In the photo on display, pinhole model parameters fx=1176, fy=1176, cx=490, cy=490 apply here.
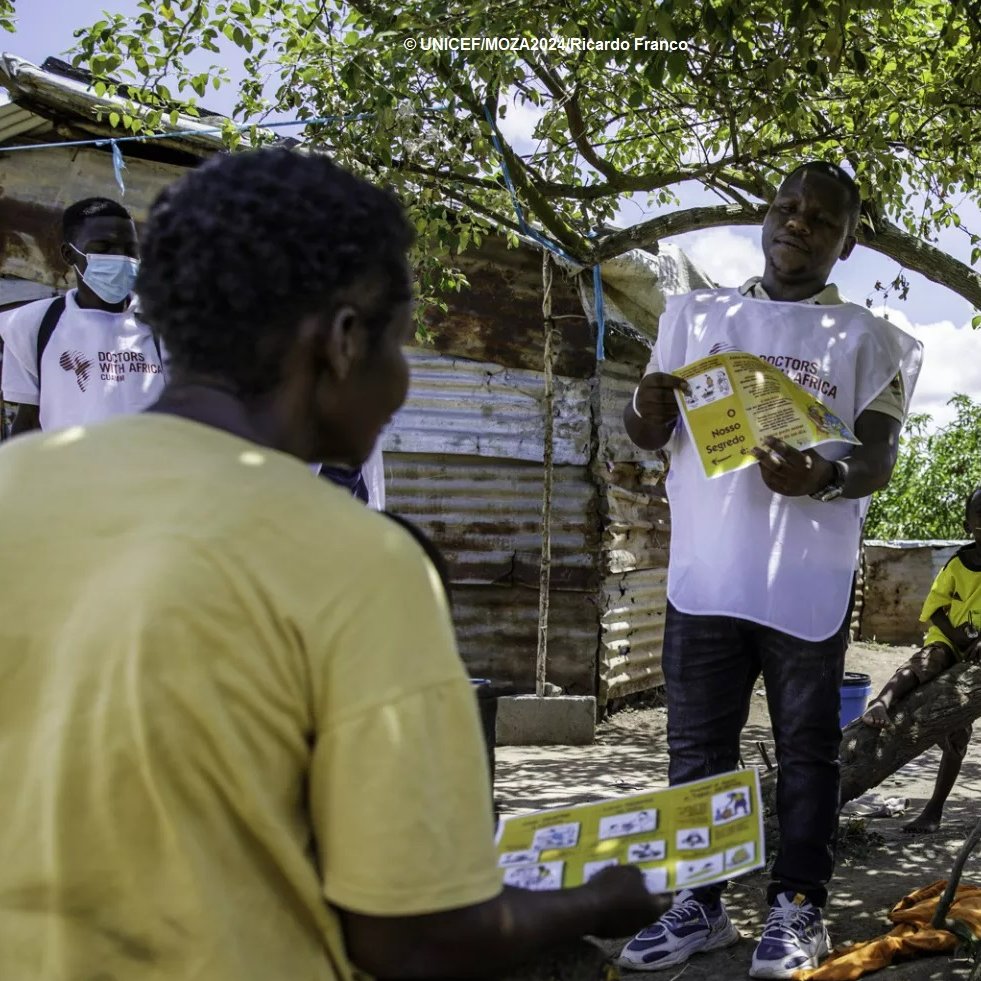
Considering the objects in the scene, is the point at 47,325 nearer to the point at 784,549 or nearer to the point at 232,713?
the point at 784,549

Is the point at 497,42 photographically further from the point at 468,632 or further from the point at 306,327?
the point at 468,632

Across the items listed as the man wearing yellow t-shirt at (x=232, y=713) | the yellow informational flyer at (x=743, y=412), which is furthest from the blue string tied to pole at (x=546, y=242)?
the man wearing yellow t-shirt at (x=232, y=713)

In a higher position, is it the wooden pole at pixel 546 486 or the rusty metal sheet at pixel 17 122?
the rusty metal sheet at pixel 17 122

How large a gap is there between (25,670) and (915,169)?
6326 mm

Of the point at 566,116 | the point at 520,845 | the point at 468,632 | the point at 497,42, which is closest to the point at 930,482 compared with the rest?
the point at 468,632

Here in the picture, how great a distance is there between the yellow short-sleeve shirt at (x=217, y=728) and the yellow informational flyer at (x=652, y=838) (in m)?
0.43

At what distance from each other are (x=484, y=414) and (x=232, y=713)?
7164 millimetres

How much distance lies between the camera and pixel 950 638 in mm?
5105

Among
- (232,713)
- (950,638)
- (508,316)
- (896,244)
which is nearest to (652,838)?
(232,713)

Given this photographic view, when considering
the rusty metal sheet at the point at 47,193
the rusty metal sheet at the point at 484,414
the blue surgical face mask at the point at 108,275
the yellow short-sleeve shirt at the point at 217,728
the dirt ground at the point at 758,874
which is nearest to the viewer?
the yellow short-sleeve shirt at the point at 217,728

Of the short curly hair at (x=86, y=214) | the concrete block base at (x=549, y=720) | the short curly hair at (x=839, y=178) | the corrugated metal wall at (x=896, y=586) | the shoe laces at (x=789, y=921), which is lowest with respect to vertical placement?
the corrugated metal wall at (x=896, y=586)

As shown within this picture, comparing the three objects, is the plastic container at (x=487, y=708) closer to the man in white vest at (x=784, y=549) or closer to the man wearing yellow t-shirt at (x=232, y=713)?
the man in white vest at (x=784, y=549)

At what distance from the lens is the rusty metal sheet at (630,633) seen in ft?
27.8

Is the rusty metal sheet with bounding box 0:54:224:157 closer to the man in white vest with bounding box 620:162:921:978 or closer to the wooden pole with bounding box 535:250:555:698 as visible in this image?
the wooden pole with bounding box 535:250:555:698
